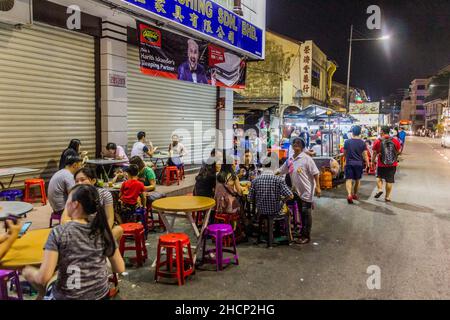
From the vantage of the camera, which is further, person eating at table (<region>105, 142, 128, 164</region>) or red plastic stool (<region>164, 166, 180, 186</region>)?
red plastic stool (<region>164, 166, 180, 186</region>)

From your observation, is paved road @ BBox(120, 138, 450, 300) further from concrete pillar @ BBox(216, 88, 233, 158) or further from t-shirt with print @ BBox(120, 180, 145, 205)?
concrete pillar @ BBox(216, 88, 233, 158)

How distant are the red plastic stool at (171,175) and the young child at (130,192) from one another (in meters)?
4.82

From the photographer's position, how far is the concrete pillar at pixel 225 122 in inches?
662

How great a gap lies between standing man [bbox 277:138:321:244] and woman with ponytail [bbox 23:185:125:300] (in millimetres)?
4428

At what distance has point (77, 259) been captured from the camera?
9.77 ft

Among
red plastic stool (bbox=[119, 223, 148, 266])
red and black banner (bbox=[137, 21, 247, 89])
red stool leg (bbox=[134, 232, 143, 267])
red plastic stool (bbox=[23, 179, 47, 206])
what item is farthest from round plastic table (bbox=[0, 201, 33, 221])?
red and black banner (bbox=[137, 21, 247, 89])

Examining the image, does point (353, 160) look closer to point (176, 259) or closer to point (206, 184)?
point (206, 184)

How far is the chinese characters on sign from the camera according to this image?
92.4 ft

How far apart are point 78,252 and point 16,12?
6.96m

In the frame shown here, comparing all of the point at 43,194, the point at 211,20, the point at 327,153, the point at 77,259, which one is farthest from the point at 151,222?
the point at 327,153

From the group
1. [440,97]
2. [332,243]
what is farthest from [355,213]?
[440,97]

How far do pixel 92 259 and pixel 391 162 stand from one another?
932 centimetres

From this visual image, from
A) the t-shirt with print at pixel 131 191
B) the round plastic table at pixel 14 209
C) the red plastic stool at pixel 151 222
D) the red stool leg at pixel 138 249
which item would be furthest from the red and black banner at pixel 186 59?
the round plastic table at pixel 14 209
